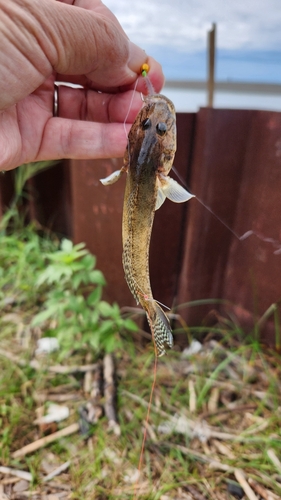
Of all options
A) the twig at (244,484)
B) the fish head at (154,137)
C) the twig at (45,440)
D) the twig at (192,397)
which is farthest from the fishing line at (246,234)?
the twig at (45,440)

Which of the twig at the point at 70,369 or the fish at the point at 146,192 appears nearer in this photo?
the fish at the point at 146,192

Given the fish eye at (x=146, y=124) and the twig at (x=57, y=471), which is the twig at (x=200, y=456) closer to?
the twig at (x=57, y=471)

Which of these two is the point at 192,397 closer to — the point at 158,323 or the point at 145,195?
the point at 158,323

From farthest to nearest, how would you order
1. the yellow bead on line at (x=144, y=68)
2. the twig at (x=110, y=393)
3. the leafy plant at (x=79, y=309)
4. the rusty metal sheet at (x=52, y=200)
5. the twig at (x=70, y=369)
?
the rusty metal sheet at (x=52, y=200) < the twig at (x=70, y=369) < the leafy plant at (x=79, y=309) < the twig at (x=110, y=393) < the yellow bead on line at (x=144, y=68)

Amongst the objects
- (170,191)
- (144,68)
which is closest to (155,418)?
(170,191)

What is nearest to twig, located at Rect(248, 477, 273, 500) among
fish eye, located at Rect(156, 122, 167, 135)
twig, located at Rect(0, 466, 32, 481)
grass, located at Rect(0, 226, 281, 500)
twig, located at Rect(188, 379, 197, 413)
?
grass, located at Rect(0, 226, 281, 500)

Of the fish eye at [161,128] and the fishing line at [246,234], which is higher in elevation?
the fish eye at [161,128]

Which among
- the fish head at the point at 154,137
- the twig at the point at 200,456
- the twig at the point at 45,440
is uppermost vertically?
the fish head at the point at 154,137

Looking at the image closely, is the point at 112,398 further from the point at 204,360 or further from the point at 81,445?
the point at 204,360

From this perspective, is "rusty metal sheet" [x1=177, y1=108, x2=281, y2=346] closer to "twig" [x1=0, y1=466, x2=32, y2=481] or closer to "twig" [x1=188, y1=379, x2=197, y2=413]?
"twig" [x1=188, y1=379, x2=197, y2=413]

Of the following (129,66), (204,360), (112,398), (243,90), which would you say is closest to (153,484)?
(112,398)
